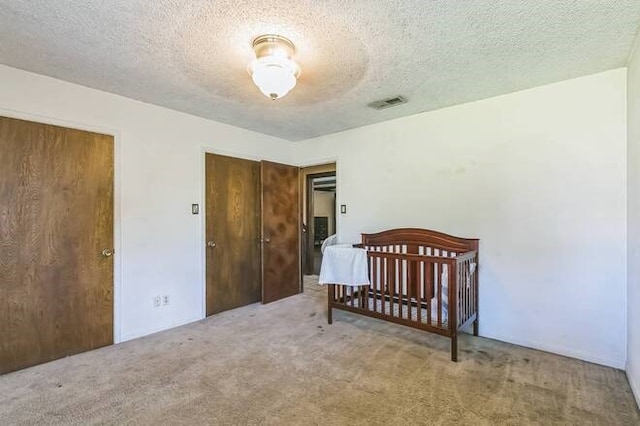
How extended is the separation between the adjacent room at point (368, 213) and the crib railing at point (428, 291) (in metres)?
0.03

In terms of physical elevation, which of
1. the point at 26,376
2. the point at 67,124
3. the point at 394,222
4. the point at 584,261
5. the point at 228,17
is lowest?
the point at 26,376

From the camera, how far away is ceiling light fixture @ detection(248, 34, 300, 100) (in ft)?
6.32

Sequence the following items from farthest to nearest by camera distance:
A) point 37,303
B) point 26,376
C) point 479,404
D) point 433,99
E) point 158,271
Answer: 1. point 158,271
2. point 433,99
3. point 37,303
4. point 26,376
5. point 479,404

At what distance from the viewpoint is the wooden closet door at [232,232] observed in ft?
12.1

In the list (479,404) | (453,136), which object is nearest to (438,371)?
(479,404)

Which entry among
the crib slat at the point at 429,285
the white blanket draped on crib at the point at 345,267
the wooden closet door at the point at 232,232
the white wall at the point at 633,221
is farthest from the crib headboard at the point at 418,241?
the wooden closet door at the point at 232,232

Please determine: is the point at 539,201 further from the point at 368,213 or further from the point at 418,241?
the point at 368,213

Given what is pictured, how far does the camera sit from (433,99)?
303cm

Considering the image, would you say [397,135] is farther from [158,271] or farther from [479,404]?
[158,271]

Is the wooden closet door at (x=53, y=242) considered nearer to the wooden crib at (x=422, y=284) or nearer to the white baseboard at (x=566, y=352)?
the wooden crib at (x=422, y=284)

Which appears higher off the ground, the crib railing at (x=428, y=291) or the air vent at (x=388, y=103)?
the air vent at (x=388, y=103)

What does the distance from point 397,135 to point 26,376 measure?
403 centimetres

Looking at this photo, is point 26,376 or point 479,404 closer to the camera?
point 479,404

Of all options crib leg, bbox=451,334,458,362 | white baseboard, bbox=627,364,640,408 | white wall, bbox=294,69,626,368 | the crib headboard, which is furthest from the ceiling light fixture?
white baseboard, bbox=627,364,640,408
